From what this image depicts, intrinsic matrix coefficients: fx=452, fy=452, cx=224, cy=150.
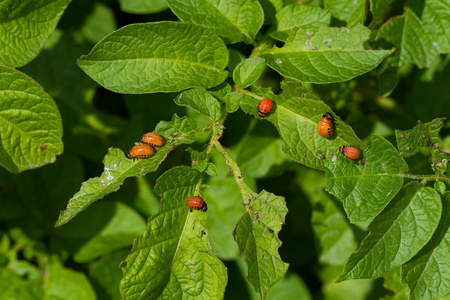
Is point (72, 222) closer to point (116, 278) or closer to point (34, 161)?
point (116, 278)

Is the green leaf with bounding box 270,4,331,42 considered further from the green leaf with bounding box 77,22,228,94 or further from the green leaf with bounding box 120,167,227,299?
the green leaf with bounding box 120,167,227,299

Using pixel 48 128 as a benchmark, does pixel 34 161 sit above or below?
below

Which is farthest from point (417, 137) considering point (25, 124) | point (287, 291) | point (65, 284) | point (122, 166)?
point (65, 284)

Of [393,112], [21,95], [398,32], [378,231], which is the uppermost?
[398,32]

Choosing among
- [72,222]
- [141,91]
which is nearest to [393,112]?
[141,91]

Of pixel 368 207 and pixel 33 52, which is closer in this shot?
pixel 368 207

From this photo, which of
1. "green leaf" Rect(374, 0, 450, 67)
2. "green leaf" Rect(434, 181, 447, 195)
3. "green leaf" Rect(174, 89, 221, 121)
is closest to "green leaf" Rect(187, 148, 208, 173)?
"green leaf" Rect(174, 89, 221, 121)

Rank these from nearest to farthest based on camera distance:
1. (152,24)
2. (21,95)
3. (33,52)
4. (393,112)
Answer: (152,24) → (21,95) → (33,52) → (393,112)
